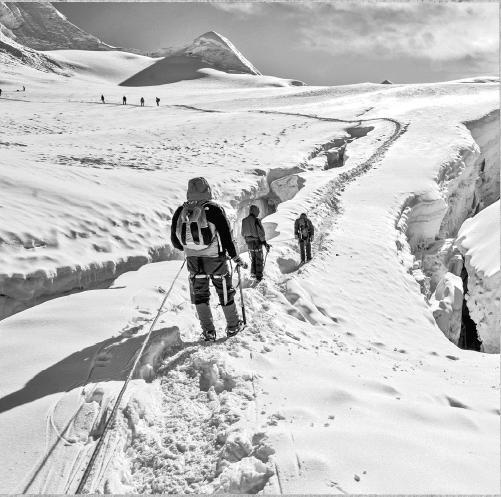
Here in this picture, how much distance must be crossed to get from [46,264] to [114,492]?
4.34 m

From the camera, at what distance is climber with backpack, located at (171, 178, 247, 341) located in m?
4.18

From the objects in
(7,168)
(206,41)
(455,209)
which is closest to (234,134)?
(455,209)

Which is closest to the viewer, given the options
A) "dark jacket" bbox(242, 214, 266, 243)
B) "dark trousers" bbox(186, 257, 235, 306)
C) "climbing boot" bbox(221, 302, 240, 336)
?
"dark trousers" bbox(186, 257, 235, 306)

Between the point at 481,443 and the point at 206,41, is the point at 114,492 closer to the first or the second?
the point at 481,443

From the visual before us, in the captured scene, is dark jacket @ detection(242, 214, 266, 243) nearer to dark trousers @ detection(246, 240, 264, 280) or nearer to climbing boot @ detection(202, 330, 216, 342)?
dark trousers @ detection(246, 240, 264, 280)

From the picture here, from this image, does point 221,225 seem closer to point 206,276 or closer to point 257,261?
point 206,276

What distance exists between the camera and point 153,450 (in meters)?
2.80

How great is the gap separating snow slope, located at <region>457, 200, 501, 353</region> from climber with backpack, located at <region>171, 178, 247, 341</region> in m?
9.69

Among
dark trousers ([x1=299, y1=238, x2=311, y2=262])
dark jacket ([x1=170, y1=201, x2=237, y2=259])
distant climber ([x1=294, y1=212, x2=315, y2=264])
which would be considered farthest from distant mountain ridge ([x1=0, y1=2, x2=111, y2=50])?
dark jacket ([x1=170, y1=201, x2=237, y2=259])

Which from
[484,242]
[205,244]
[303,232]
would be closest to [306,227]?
[303,232]

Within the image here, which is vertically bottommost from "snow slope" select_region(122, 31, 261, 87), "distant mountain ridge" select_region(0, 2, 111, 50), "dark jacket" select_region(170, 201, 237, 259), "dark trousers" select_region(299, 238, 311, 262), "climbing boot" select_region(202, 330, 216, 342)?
"dark trousers" select_region(299, 238, 311, 262)

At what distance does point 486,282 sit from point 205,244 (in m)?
10.5

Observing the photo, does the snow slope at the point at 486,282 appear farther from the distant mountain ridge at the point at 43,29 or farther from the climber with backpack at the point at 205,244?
the distant mountain ridge at the point at 43,29

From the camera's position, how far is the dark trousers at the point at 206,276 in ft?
14.4
